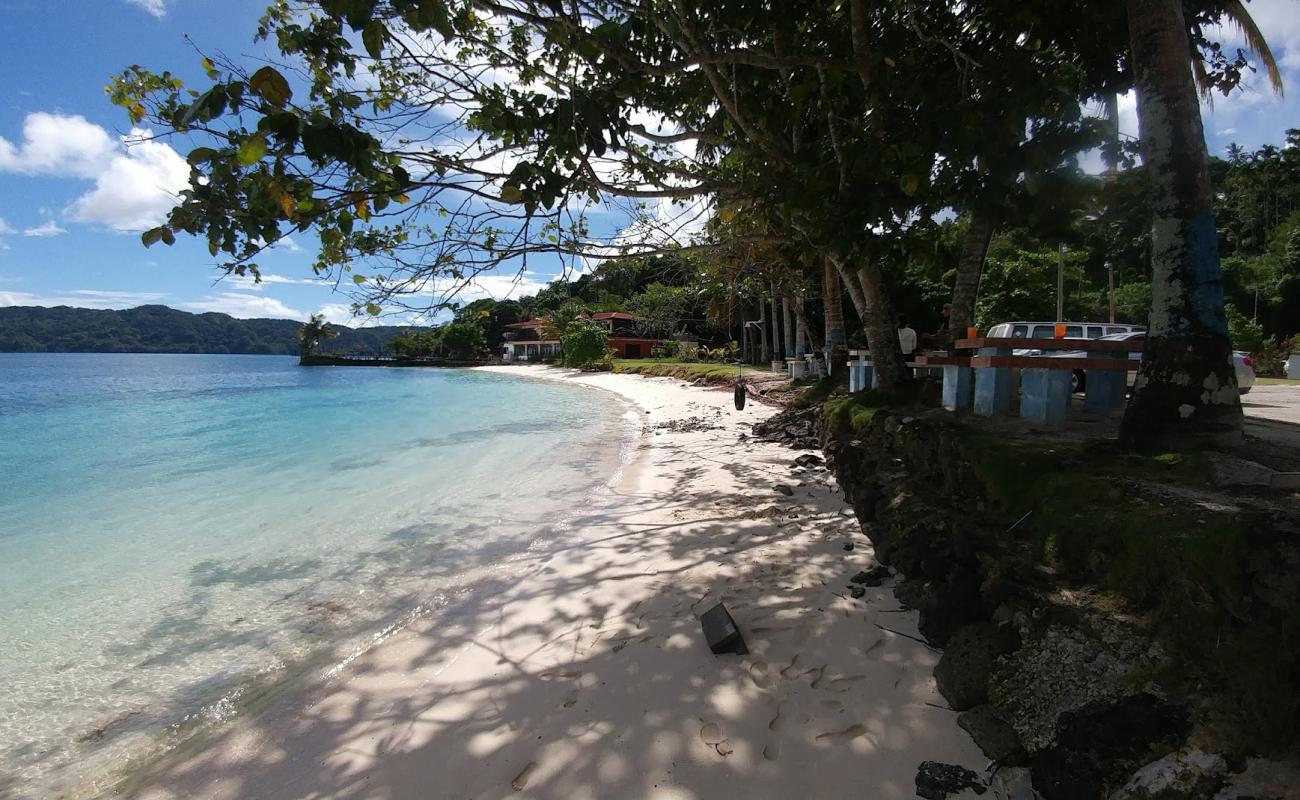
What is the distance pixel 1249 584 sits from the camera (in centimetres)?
197

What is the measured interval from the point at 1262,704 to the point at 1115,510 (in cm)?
98

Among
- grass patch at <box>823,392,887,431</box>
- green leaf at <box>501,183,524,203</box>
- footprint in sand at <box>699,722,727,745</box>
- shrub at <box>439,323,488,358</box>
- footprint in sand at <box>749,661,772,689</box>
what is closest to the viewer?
footprint in sand at <box>699,722,727,745</box>

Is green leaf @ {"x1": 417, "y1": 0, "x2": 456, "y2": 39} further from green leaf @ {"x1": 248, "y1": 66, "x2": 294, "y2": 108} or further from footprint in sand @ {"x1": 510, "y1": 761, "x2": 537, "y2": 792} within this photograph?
footprint in sand @ {"x1": 510, "y1": 761, "x2": 537, "y2": 792}

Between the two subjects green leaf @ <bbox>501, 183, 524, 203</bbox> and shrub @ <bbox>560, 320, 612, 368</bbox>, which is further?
shrub @ <bbox>560, 320, 612, 368</bbox>

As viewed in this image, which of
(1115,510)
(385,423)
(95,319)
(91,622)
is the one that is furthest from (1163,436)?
(95,319)

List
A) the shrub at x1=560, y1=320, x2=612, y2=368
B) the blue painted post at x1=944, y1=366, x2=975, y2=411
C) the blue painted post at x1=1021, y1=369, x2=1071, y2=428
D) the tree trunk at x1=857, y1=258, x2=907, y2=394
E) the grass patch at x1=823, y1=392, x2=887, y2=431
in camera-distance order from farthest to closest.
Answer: the shrub at x1=560, y1=320, x2=612, y2=368
the tree trunk at x1=857, y1=258, x2=907, y2=394
the grass patch at x1=823, y1=392, x2=887, y2=431
the blue painted post at x1=944, y1=366, x2=975, y2=411
the blue painted post at x1=1021, y1=369, x2=1071, y2=428

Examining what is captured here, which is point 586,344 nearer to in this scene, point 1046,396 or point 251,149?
point 1046,396

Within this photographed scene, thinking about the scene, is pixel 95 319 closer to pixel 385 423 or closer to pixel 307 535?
pixel 385 423

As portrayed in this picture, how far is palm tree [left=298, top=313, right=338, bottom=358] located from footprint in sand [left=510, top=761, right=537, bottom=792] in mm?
95798

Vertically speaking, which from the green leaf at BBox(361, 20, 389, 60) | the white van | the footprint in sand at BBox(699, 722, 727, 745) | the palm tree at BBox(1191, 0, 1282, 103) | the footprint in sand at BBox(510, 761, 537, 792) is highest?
the palm tree at BBox(1191, 0, 1282, 103)

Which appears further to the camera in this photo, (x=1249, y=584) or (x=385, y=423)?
(x=385, y=423)

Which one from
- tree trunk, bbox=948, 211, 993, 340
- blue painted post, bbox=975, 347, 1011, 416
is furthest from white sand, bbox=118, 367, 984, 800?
tree trunk, bbox=948, 211, 993, 340

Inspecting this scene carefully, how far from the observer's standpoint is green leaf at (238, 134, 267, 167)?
9.59 ft

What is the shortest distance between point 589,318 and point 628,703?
5098cm
